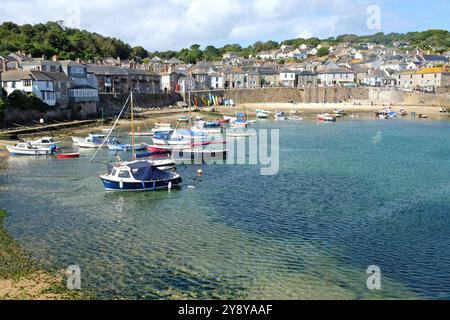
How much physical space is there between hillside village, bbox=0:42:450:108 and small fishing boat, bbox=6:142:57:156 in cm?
1676

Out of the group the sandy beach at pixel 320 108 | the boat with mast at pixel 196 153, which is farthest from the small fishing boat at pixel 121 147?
the sandy beach at pixel 320 108

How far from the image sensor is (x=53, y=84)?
70.2 metres

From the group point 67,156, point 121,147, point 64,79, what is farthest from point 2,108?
point 121,147

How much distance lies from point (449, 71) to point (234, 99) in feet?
171

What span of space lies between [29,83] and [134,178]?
40.9 m

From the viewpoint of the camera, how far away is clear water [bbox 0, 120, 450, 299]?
19547 millimetres

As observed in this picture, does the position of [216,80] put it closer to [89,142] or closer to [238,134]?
[238,134]

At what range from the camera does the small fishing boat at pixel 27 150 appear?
158ft

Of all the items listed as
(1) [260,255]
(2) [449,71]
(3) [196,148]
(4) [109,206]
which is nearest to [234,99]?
(2) [449,71]

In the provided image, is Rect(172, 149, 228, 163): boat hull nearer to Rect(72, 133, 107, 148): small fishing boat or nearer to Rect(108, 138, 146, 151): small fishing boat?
Rect(108, 138, 146, 151): small fishing boat

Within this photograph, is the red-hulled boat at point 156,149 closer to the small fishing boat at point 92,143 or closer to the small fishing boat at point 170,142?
the small fishing boat at point 170,142

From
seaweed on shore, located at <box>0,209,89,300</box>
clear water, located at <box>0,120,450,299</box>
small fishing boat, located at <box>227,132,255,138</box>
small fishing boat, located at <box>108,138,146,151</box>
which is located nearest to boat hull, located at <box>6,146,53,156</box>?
clear water, located at <box>0,120,450,299</box>

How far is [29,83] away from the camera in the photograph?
2648 inches

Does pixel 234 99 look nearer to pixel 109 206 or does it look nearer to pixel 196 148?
pixel 196 148
